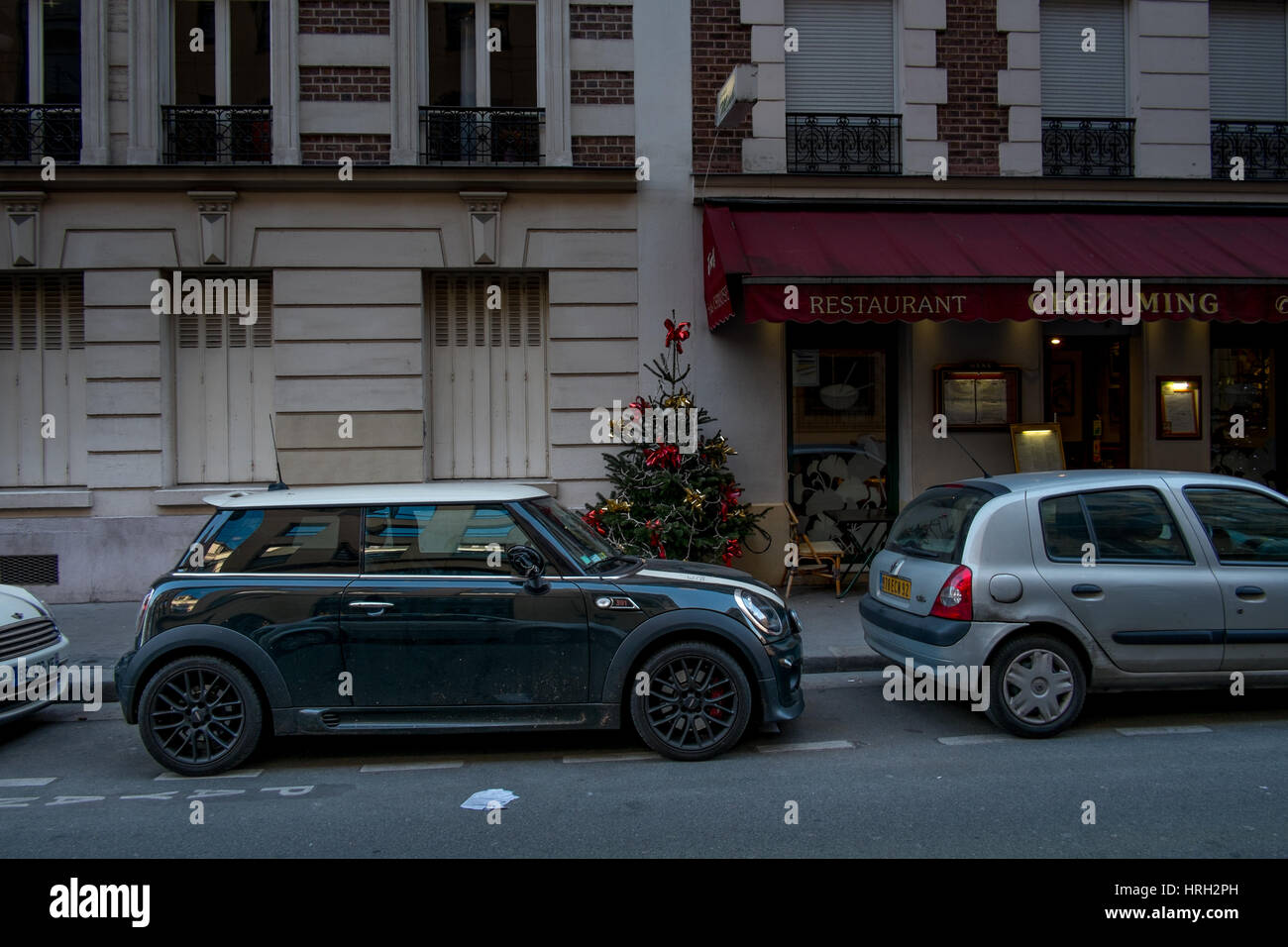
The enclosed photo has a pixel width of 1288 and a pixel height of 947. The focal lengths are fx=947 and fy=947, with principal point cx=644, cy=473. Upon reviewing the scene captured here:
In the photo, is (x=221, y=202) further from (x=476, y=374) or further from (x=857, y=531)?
(x=857, y=531)

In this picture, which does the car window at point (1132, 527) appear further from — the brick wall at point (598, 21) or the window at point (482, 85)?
the brick wall at point (598, 21)

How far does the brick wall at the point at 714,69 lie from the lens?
Result: 11.2 m

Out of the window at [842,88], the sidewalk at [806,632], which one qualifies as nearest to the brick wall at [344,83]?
the window at [842,88]

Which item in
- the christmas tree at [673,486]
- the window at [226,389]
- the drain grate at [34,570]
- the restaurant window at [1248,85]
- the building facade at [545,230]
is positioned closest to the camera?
the christmas tree at [673,486]

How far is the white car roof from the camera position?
5.78 m

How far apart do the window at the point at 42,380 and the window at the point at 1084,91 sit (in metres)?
11.8

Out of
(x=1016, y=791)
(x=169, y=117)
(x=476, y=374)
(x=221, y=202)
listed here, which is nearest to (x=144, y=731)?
(x=1016, y=791)

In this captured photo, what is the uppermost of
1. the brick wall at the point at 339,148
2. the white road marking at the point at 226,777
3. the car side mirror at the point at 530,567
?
the brick wall at the point at 339,148

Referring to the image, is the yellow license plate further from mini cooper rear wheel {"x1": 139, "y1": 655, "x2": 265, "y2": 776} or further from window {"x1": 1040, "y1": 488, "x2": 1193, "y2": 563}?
mini cooper rear wheel {"x1": 139, "y1": 655, "x2": 265, "y2": 776}

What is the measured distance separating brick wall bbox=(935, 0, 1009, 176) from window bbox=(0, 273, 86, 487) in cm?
1056

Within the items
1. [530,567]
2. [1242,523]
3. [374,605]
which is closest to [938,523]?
[1242,523]

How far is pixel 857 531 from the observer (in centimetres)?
1194

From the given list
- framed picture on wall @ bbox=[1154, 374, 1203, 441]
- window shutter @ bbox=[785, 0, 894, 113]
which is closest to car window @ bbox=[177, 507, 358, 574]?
window shutter @ bbox=[785, 0, 894, 113]

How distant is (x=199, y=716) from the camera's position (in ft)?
18.1
